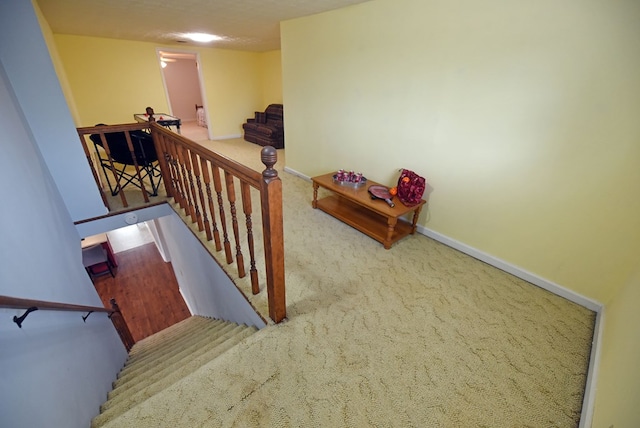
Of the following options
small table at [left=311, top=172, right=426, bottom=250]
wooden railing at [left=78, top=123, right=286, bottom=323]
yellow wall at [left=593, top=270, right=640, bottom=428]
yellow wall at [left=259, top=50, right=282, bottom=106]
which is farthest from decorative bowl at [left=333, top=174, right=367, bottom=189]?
yellow wall at [left=259, top=50, right=282, bottom=106]

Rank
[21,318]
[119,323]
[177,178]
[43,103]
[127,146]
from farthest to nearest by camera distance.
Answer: [127,146], [177,178], [119,323], [43,103], [21,318]

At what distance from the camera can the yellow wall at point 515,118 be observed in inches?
60.3

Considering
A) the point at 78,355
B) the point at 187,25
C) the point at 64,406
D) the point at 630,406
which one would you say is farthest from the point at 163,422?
the point at 187,25

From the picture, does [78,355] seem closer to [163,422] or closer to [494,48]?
[163,422]

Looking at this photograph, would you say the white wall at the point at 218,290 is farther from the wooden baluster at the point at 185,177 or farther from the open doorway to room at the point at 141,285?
the open doorway to room at the point at 141,285

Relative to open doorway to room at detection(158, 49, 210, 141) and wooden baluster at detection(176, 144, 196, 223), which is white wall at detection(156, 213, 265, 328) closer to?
wooden baluster at detection(176, 144, 196, 223)

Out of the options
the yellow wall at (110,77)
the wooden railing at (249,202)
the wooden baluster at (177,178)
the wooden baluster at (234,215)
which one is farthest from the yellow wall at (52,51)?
the wooden baluster at (234,215)

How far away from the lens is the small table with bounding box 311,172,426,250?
2363 mm

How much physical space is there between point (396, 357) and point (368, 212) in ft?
5.32

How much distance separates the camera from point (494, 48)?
185 cm

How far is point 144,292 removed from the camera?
17.1 feet

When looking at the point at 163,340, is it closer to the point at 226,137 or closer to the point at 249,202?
the point at 249,202

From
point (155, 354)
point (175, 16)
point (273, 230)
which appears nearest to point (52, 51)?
point (175, 16)

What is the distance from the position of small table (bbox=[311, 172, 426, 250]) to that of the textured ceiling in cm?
185
